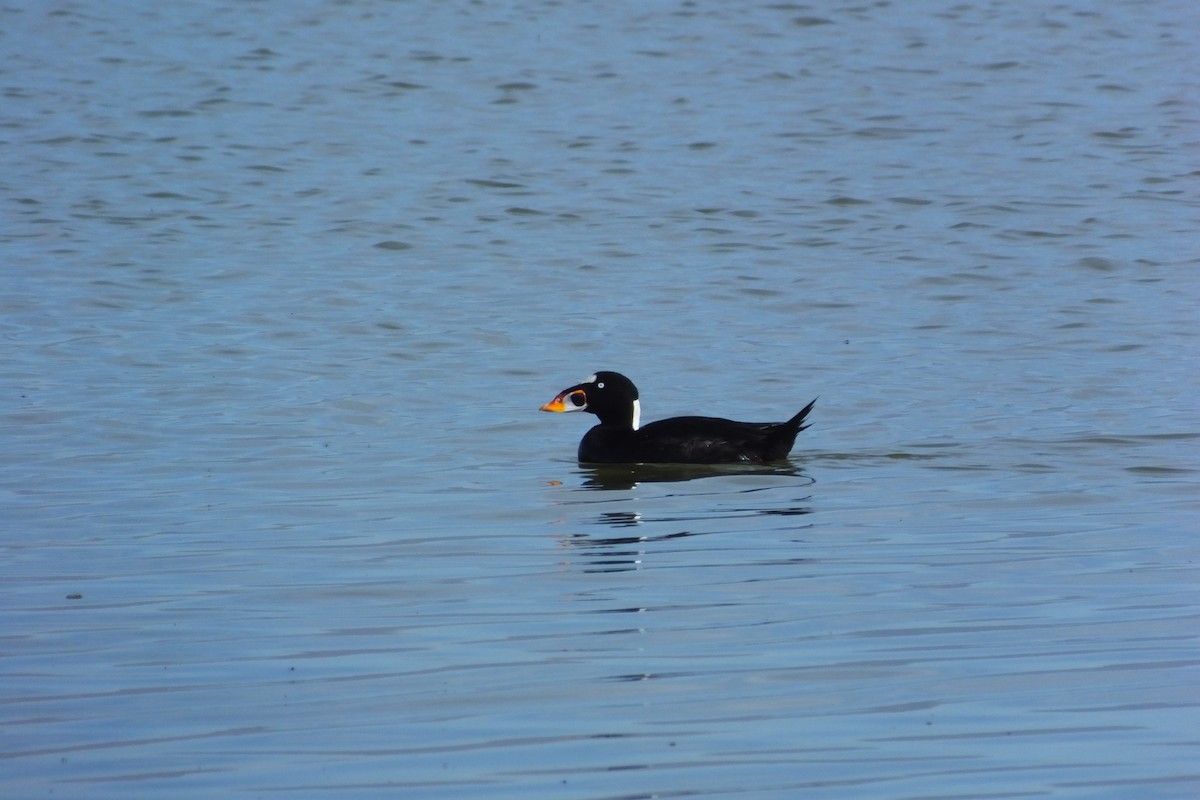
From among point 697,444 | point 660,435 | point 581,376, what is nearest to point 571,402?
point 660,435

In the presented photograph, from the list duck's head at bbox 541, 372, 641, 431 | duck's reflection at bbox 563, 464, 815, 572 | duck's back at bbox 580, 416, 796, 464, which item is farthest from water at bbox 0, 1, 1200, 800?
duck's head at bbox 541, 372, 641, 431

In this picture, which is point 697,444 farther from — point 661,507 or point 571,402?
point 661,507

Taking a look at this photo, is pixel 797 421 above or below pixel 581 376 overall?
above

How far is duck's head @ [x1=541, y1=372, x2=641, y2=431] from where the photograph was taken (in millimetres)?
11656

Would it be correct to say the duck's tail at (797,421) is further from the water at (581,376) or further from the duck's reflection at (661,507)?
the water at (581,376)

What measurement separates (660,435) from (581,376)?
2.86 meters

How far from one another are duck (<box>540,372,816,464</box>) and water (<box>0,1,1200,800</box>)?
0.20m

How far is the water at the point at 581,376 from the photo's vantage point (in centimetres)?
539

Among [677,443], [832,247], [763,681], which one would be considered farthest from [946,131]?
[763,681]

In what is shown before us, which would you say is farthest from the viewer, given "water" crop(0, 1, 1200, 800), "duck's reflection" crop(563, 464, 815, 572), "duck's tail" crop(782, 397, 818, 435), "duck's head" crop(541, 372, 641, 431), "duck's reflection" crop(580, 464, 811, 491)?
"duck's head" crop(541, 372, 641, 431)

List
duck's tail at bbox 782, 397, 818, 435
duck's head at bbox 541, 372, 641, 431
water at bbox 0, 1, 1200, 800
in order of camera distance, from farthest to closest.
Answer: duck's head at bbox 541, 372, 641, 431 → duck's tail at bbox 782, 397, 818, 435 → water at bbox 0, 1, 1200, 800

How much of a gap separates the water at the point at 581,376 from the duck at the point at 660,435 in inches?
8.0

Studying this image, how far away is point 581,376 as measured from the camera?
13.8 meters

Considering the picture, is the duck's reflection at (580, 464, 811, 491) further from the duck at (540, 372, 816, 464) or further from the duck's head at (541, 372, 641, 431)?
the duck's head at (541, 372, 641, 431)
